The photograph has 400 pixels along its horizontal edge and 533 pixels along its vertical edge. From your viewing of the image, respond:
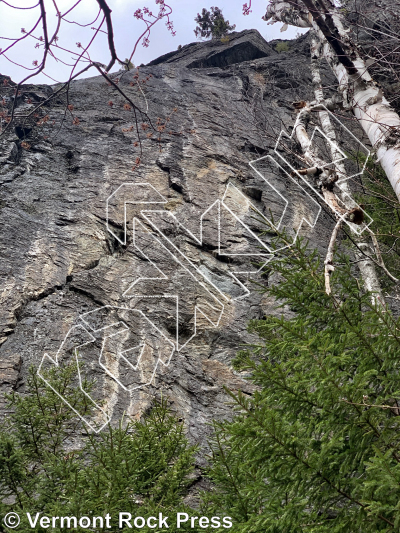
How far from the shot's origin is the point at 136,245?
659cm

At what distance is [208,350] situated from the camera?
5.64 m

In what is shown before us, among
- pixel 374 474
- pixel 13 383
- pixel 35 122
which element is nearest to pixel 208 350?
pixel 13 383

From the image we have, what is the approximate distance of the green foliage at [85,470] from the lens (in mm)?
2910

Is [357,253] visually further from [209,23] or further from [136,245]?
[209,23]

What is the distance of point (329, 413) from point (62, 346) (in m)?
3.32

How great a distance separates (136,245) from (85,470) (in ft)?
12.7

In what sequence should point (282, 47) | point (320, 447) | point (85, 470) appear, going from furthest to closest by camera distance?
point (282, 47) < point (85, 470) < point (320, 447)

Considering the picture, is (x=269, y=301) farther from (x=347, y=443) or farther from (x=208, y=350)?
(x=347, y=443)

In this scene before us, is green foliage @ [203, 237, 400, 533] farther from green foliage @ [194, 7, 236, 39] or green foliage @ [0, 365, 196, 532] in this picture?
green foliage @ [194, 7, 236, 39]

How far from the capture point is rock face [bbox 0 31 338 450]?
504cm

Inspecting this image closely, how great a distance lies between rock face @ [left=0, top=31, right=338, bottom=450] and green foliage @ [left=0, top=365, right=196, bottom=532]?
731 mm

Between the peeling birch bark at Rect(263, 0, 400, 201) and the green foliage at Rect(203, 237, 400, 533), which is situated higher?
the peeling birch bark at Rect(263, 0, 400, 201)
